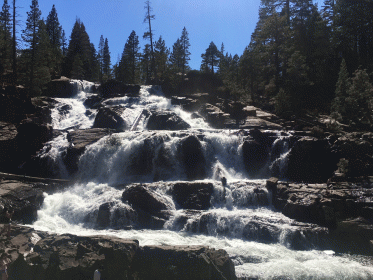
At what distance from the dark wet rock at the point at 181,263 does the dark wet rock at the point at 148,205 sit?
5772 mm

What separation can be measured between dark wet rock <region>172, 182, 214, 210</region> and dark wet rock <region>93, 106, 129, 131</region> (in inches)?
538

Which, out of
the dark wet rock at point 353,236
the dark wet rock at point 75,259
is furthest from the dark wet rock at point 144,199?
the dark wet rock at point 353,236

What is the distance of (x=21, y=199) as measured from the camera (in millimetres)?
15320

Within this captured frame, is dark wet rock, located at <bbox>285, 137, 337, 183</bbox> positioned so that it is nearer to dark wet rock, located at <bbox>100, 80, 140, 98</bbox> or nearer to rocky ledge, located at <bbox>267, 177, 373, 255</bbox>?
rocky ledge, located at <bbox>267, 177, 373, 255</bbox>

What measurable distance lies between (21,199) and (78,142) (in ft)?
27.6

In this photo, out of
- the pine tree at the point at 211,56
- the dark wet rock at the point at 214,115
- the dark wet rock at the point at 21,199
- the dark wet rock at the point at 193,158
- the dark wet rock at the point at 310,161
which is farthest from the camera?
the pine tree at the point at 211,56

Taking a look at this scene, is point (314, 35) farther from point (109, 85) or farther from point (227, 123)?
point (109, 85)

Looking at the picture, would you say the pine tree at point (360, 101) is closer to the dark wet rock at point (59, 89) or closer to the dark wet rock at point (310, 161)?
the dark wet rock at point (310, 161)

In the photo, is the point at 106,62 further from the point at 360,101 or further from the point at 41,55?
the point at 360,101

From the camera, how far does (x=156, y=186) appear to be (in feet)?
57.6

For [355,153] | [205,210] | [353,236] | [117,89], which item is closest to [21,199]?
[205,210]

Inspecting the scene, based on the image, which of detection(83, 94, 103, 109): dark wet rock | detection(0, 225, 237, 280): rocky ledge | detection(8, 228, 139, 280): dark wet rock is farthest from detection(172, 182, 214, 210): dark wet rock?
detection(83, 94, 103, 109): dark wet rock

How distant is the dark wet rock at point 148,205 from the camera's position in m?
15.1

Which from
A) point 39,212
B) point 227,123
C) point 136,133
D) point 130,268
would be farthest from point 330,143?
point 39,212
